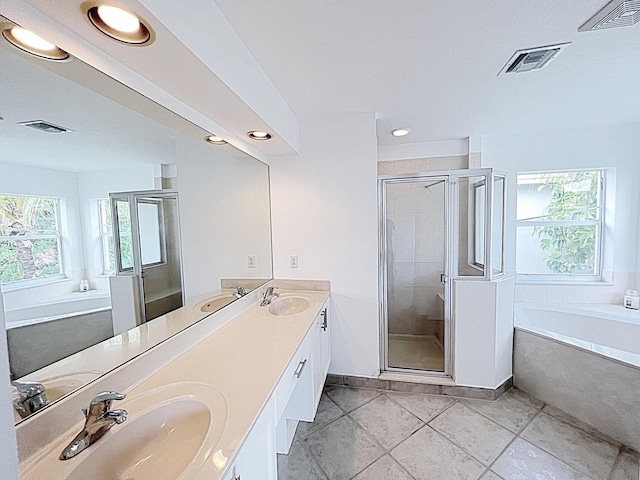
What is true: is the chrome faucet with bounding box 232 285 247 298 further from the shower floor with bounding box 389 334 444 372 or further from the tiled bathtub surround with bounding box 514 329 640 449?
the tiled bathtub surround with bounding box 514 329 640 449

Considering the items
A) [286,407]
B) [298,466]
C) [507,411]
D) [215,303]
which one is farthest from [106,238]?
[507,411]

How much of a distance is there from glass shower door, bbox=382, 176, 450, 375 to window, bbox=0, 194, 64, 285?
87.9 inches

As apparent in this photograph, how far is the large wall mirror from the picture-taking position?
0.84 m

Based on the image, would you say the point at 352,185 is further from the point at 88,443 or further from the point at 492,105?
the point at 88,443

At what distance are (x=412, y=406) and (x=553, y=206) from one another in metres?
2.63

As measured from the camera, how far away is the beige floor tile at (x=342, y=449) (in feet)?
5.89

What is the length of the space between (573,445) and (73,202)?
3.05 meters

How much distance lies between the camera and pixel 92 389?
982 millimetres

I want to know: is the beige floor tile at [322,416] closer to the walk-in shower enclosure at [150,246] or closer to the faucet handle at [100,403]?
the walk-in shower enclosure at [150,246]

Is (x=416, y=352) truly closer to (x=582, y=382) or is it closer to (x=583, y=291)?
(x=582, y=382)

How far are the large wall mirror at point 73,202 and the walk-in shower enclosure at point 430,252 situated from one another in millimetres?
1736

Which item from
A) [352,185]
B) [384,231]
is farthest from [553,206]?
[352,185]

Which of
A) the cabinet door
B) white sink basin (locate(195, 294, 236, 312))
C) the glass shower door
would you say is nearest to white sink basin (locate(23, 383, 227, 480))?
the cabinet door

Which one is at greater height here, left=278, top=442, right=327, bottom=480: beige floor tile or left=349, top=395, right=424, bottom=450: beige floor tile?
left=278, top=442, right=327, bottom=480: beige floor tile
